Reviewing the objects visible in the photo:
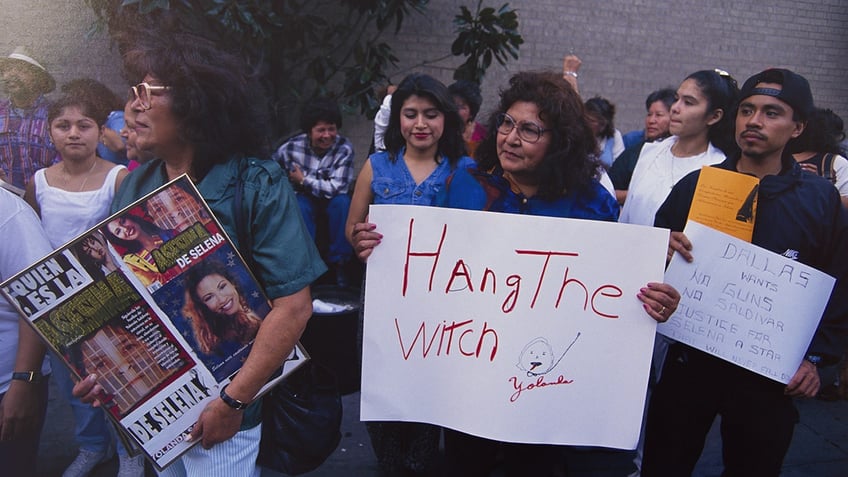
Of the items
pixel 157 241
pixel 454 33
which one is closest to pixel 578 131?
pixel 157 241

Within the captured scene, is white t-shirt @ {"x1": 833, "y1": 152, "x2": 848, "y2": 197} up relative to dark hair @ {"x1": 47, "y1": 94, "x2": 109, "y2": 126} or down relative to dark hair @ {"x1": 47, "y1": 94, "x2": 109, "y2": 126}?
down

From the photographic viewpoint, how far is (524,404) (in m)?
1.79

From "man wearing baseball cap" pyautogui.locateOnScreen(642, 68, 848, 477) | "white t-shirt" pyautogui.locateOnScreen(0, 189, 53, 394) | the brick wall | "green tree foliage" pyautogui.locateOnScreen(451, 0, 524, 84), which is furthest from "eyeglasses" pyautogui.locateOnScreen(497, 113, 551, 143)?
the brick wall

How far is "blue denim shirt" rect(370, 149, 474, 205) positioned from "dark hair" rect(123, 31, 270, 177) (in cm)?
125

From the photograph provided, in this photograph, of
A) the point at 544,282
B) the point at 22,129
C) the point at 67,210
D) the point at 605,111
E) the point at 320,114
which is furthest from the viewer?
the point at 605,111

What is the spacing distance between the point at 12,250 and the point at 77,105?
111 cm

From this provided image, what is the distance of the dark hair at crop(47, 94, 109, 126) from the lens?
268 cm

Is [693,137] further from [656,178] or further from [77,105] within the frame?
[77,105]

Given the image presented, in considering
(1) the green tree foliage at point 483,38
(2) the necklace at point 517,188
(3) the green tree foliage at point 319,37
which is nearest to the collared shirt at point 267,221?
(2) the necklace at point 517,188

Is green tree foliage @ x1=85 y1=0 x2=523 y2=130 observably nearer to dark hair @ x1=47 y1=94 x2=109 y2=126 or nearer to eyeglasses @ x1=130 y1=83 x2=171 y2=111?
dark hair @ x1=47 y1=94 x2=109 y2=126

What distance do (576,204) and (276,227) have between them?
1.05 meters

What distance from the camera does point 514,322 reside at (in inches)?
69.7

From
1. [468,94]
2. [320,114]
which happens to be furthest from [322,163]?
[468,94]

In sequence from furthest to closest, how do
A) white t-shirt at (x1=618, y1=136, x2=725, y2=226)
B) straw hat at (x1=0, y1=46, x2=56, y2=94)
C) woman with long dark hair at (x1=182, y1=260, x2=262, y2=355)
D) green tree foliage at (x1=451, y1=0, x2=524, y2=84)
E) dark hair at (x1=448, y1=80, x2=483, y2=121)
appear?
1. green tree foliage at (x1=451, y1=0, x2=524, y2=84)
2. dark hair at (x1=448, y1=80, x2=483, y2=121)
3. straw hat at (x1=0, y1=46, x2=56, y2=94)
4. white t-shirt at (x1=618, y1=136, x2=725, y2=226)
5. woman with long dark hair at (x1=182, y1=260, x2=262, y2=355)
